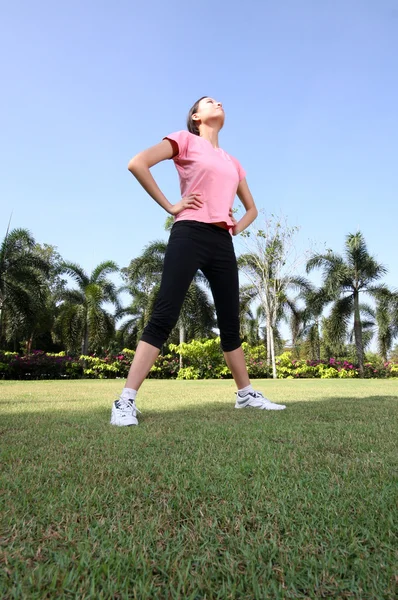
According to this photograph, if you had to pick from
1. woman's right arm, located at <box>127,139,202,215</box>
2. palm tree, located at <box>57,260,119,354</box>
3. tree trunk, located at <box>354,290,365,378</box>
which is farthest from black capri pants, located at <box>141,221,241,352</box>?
tree trunk, located at <box>354,290,365,378</box>

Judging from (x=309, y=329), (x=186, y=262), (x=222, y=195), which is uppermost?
(x=309, y=329)

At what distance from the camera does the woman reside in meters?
2.96

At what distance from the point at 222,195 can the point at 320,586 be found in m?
2.81

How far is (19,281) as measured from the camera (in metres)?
20.6

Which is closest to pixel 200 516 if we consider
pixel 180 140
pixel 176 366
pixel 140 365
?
pixel 140 365

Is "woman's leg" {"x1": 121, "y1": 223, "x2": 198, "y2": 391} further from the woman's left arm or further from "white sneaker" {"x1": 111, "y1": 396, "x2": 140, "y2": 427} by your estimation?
the woman's left arm

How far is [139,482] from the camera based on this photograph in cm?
140

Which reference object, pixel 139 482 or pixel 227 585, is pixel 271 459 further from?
pixel 227 585

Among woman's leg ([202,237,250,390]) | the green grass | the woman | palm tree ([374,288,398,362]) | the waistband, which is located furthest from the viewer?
palm tree ([374,288,398,362])

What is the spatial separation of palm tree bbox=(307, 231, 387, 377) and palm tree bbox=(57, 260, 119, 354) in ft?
39.9

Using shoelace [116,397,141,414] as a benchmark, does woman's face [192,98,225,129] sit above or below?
above

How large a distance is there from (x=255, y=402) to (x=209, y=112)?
7.89ft

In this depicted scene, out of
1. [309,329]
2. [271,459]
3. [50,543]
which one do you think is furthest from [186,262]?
[309,329]

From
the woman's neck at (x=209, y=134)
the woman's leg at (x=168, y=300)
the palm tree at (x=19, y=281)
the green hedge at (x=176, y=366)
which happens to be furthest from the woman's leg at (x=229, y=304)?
the palm tree at (x=19, y=281)
